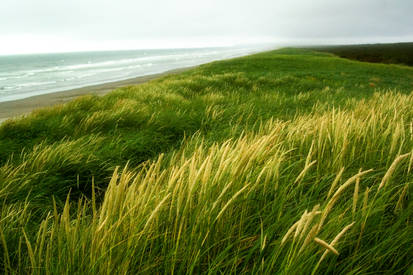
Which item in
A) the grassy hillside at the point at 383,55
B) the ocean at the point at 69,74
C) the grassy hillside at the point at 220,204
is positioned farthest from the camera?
the grassy hillside at the point at 383,55

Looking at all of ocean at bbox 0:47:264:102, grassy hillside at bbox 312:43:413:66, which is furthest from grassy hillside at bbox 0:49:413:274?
grassy hillside at bbox 312:43:413:66

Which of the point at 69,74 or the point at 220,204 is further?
the point at 69,74

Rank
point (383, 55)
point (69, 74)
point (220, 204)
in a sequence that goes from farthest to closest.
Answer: point (383, 55) → point (69, 74) → point (220, 204)

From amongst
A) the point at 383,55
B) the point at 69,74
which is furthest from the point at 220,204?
the point at 383,55

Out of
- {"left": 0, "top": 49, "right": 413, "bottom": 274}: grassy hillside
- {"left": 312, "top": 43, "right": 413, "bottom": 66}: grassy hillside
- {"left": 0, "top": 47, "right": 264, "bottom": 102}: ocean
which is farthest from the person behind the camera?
{"left": 312, "top": 43, "right": 413, "bottom": 66}: grassy hillside

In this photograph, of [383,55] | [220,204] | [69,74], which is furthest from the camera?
[383,55]

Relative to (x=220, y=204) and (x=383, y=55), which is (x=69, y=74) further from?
(x=383, y=55)

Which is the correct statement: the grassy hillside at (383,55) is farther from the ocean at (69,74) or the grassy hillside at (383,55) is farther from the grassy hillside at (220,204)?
the grassy hillside at (220,204)

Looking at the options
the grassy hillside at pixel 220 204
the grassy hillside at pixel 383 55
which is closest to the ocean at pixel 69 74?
the grassy hillside at pixel 220 204

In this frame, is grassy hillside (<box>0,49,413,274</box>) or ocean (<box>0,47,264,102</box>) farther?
ocean (<box>0,47,264,102</box>)

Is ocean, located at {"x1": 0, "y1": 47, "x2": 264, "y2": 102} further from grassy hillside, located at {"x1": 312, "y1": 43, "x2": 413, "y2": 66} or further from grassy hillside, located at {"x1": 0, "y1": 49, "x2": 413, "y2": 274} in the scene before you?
grassy hillside, located at {"x1": 312, "y1": 43, "x2": 413, "y2": 66}

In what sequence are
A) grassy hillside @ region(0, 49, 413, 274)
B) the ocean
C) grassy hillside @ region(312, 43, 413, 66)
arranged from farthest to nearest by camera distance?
grassy hillside @ region(312, 43, 413, 66) → the ocean → grassy hillside @ region(0, 49, 413, 274)

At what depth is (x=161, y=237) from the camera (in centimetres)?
121

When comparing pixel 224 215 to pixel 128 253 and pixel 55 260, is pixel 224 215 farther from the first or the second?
pixel 55 260
